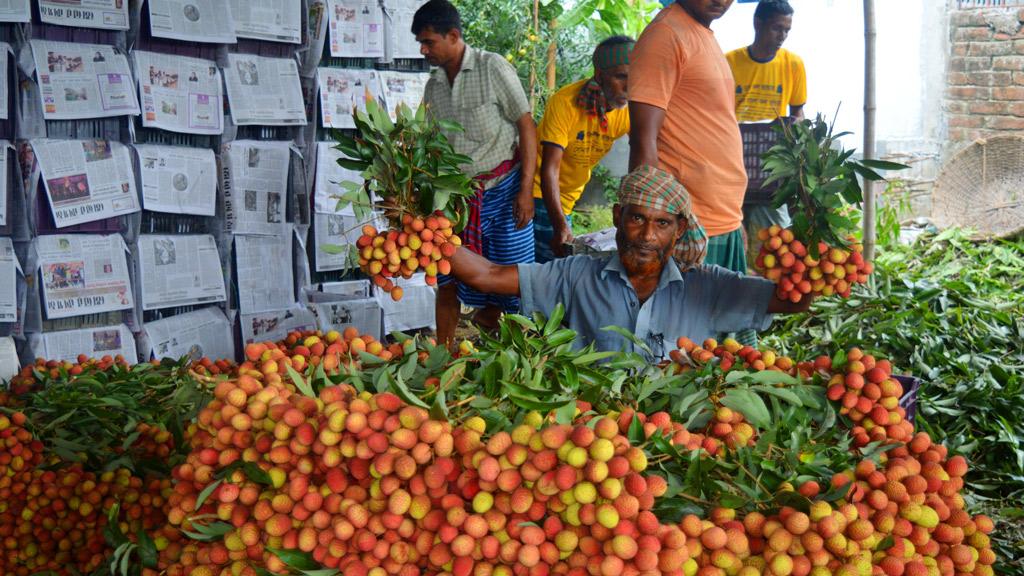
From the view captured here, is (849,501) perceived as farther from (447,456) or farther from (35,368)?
(35,368)

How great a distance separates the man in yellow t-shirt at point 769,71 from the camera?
11.6 feet

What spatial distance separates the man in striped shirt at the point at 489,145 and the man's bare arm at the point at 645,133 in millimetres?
853

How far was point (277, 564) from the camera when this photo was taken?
1062 mm

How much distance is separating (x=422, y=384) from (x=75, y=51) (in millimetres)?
2364

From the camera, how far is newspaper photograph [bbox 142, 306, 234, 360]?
10.9ft

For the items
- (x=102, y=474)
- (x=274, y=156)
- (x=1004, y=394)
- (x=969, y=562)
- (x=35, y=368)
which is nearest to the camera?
(x=969, y=562)

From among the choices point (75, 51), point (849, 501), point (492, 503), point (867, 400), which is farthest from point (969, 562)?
point (75, 51)

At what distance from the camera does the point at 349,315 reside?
387 centimetres

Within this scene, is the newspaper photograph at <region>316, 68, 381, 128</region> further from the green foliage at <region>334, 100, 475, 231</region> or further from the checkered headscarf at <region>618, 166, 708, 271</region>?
the checkered headscarf at <region>618, 166, 708, 271</region>

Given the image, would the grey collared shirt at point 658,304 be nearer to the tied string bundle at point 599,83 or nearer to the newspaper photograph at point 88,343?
the tied string bundle at point 599,83

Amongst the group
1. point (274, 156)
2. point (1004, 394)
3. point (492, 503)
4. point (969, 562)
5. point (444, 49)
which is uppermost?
point (444, 49)

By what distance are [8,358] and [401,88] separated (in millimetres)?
2006

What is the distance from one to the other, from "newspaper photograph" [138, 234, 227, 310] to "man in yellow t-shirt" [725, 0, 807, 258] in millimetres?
2351

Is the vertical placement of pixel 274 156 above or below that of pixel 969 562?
above
